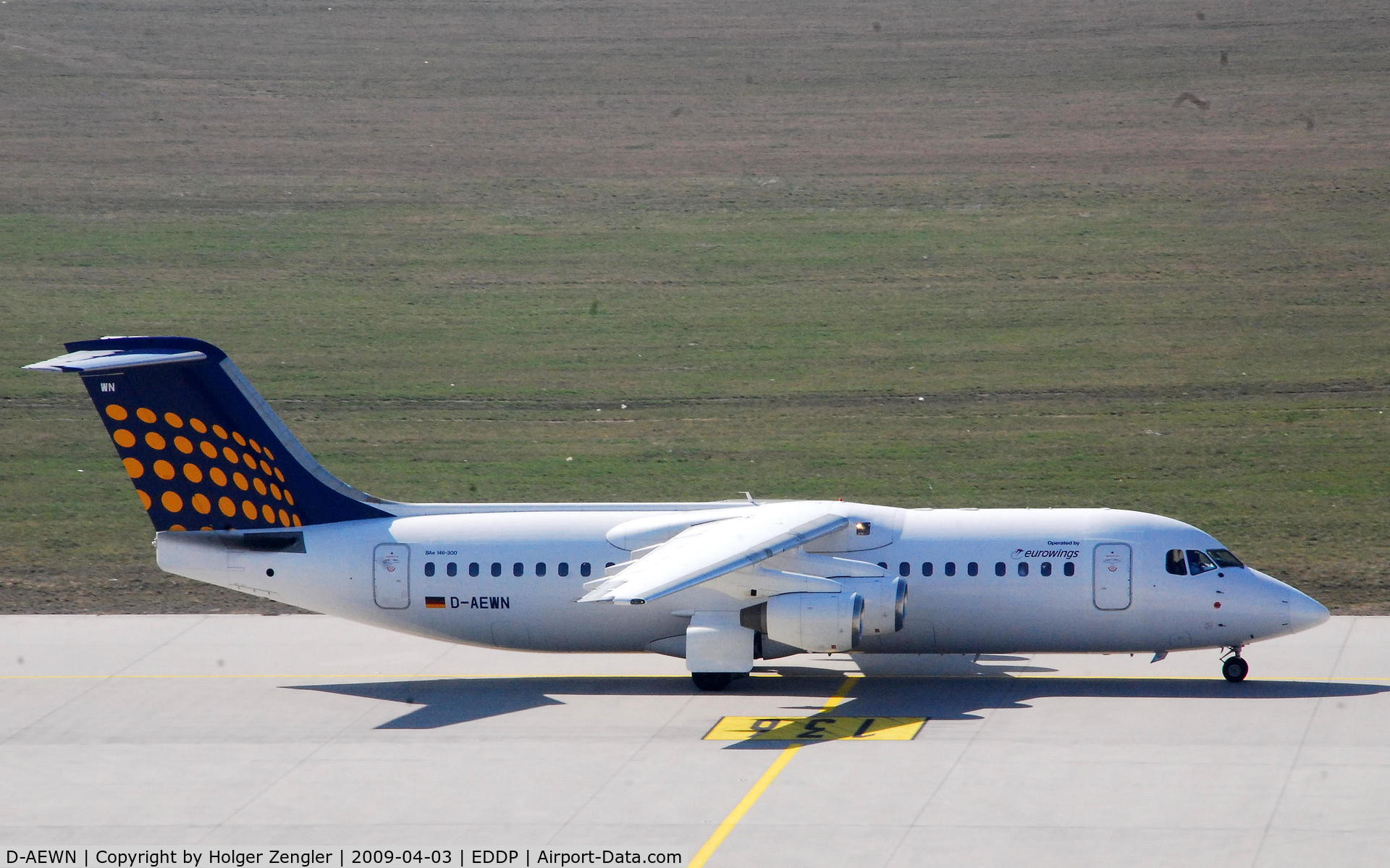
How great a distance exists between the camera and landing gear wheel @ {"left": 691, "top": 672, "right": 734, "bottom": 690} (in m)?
26.4

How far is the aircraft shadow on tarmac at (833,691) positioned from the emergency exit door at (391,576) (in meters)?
1.33

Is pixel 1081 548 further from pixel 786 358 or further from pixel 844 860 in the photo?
pixel 786 358

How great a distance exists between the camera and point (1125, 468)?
132ft

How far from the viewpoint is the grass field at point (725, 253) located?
4075 cm

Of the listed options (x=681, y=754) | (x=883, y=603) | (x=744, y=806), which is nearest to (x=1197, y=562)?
(x=883, y=603)

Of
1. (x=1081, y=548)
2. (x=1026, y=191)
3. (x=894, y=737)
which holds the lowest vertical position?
Answer: (x=894, y=737)

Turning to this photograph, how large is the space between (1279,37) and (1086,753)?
2024 inches

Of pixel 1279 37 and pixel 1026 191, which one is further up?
pixel 1279 37

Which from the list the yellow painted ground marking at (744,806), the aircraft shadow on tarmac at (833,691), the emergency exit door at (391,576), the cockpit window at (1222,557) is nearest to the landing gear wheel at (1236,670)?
the aircraft shadow on tarmac at (833,691)

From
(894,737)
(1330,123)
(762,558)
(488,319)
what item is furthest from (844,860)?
(1330,123)

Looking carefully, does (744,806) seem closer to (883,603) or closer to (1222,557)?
(883,603)

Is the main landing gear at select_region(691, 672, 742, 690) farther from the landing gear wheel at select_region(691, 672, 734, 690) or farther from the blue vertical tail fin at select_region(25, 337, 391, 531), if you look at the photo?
the blue vertical tail fin at select_region(25, 337, 391, 531)

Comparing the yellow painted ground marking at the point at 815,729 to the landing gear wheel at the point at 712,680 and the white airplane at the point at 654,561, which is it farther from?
the landing gear wheel at the point at 712,680

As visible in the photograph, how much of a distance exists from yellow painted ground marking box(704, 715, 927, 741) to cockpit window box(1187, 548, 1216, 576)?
4.79 metres
